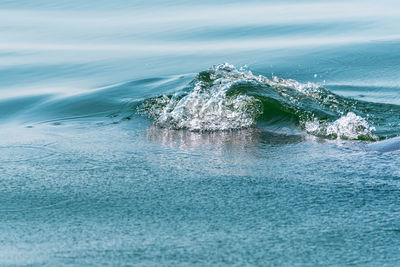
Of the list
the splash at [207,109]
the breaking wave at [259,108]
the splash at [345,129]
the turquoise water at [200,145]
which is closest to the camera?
the turquoise water at [200,145]

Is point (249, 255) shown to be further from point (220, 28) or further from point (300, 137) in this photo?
point (220, 28)

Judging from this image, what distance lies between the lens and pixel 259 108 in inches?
246

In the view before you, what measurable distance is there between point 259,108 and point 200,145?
115cm

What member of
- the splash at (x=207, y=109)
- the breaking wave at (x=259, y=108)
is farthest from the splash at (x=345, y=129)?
the splash at (x=207, y=109)

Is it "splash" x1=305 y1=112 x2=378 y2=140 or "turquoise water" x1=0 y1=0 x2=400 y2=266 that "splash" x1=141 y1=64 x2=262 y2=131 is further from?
"splash" x1=305 y1=112 x2=378 y2=140

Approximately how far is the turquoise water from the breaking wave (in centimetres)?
2

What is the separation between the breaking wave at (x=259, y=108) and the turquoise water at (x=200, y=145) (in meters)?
0.02

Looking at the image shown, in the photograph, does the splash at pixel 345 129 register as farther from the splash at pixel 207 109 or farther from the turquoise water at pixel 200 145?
the splash at pixel 207 109

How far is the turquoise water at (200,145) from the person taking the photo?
334 centimetres

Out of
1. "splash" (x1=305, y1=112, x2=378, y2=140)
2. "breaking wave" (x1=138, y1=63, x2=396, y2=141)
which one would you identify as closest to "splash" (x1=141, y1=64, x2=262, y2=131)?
"breaking wave" (x1=138, y1=63, x2=396, y2=141)

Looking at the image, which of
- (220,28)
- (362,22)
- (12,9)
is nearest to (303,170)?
(220,28)

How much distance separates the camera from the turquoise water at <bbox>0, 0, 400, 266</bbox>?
3.34 meters

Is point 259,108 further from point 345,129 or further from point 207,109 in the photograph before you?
point 345,129

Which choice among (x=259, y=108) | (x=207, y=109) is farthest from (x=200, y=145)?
(x=259, y=108)
